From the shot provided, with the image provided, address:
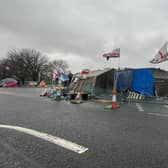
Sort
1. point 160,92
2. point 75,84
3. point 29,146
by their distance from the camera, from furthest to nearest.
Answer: point 75,84 → point 160,92 → point 29,146

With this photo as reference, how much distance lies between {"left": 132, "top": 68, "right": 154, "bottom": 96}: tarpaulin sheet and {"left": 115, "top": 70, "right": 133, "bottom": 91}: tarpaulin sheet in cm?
33

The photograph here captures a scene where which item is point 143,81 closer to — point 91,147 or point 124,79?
point 124,79

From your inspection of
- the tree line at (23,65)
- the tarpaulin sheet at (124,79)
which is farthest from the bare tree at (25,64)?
the tarpaulin sheet at (124,79)

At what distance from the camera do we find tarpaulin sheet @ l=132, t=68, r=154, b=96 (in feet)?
37.9

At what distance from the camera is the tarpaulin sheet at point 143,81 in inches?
455

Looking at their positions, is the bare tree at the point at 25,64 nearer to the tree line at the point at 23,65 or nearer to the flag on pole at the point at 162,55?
the tree line at the point at 23,65

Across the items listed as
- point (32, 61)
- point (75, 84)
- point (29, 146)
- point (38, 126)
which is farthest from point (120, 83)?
point (32, 61)

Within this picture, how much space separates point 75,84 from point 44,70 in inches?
1873

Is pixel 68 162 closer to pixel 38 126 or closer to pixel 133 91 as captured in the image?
pixel 38 126

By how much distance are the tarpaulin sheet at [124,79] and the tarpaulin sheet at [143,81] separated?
0.33 meters

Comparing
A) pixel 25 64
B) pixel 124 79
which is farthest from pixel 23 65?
pixel 124 79

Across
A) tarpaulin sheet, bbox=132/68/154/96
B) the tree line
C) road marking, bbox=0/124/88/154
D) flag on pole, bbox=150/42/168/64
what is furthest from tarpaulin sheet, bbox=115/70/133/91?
the tree line

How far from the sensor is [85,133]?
421 centimetres

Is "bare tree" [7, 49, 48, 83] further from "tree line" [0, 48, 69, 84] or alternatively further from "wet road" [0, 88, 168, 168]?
"wet road" [0, 88, 168, 168]
